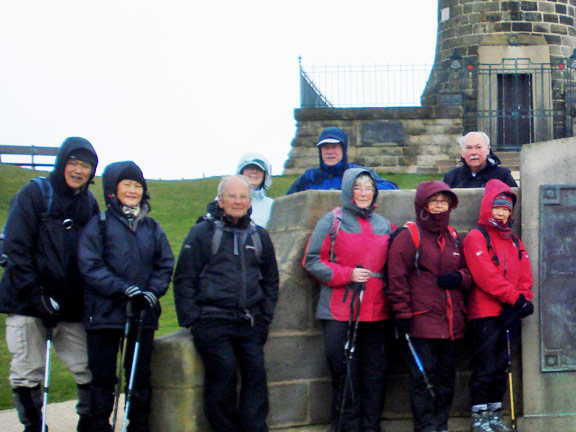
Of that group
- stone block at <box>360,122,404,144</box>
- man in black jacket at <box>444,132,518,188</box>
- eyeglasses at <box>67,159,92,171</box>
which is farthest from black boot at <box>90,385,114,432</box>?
stone block at <box>360,122,404,144</box>

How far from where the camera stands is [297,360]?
573 cm

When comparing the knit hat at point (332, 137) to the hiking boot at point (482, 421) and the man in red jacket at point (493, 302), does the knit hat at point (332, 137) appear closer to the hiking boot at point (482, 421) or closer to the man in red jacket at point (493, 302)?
the man in red jacket at point (493, 302)

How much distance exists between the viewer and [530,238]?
5895mm

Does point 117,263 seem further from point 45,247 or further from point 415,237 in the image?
point 415,237

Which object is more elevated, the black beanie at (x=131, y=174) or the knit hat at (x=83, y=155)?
the knit hat at (x=83, y=155)

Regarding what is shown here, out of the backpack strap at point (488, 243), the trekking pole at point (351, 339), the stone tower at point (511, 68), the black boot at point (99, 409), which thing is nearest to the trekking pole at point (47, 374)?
the black boot at point (99, 409)

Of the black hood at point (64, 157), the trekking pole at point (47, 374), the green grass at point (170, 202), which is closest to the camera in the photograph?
the trekking pole at point (47, 374)

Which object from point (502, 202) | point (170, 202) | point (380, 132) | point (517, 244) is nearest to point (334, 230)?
point (502, 202)

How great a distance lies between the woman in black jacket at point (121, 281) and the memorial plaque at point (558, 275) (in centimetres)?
251

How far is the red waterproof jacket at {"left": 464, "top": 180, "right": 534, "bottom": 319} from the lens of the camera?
5.48 meters

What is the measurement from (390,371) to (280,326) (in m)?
0.83

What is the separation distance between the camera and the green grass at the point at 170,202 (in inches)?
325

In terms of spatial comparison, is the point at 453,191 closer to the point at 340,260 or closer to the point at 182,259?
the point at 340,260

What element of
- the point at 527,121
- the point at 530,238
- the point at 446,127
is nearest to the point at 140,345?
the point at 530,238
